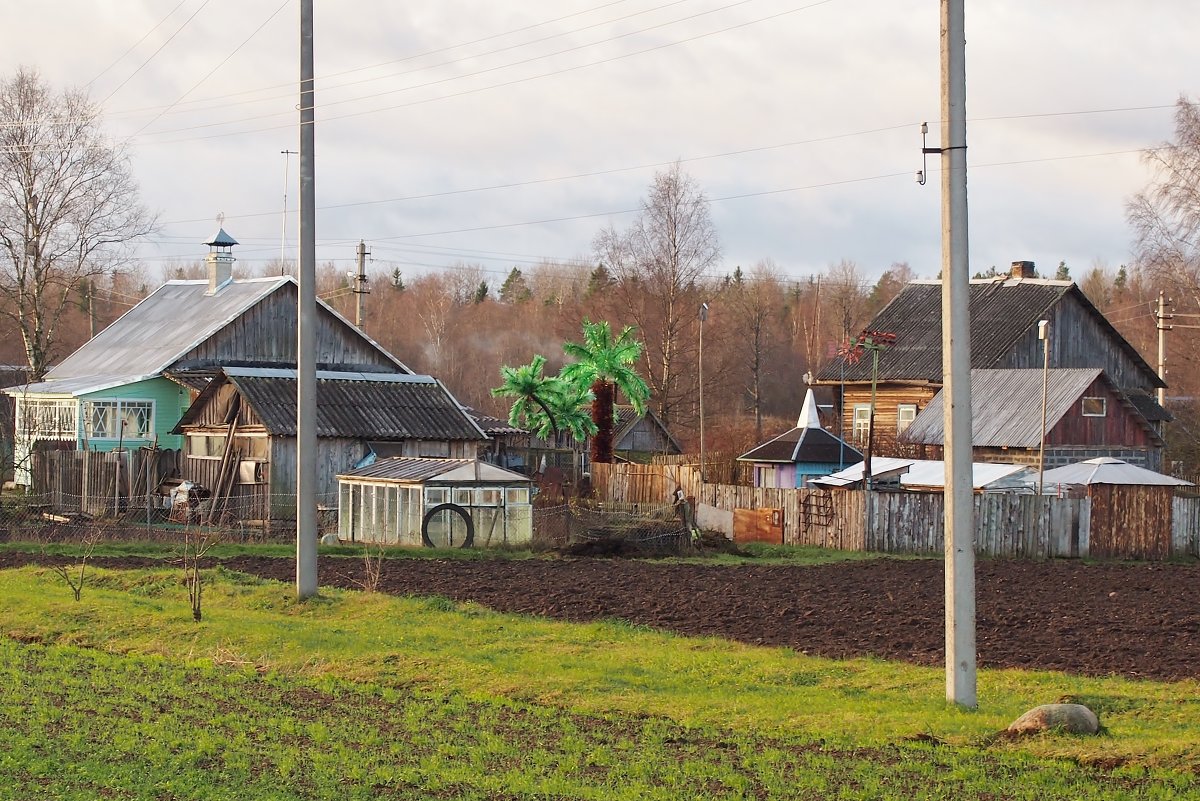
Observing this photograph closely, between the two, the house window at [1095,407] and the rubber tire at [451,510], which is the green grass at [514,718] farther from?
the house window at [1095,407]

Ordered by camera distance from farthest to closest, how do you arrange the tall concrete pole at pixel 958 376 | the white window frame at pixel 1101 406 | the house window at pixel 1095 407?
the house window at pixel 1095 407 → the white window frame at pixel 1101 406 → the tall concrete pole at pixel 958 376

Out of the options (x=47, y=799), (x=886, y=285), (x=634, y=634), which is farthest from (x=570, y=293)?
(x=47, y=799)

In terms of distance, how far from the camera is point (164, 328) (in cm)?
5272

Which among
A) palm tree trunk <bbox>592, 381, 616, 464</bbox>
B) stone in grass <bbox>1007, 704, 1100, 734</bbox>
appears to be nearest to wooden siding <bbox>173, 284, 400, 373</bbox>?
palm tree trunk <bbox>592, 381, 616, 464</bbox>

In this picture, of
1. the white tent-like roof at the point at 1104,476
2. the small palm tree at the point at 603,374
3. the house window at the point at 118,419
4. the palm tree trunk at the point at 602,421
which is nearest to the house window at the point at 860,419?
the small palm tree at the point at 603,374

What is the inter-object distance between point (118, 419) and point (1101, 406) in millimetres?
33250

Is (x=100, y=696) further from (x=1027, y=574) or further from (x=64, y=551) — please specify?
(x=1027, y=574)

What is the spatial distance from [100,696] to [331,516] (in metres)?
24.8

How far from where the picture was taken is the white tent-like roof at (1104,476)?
39.0 m

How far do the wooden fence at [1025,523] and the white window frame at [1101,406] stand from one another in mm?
8725

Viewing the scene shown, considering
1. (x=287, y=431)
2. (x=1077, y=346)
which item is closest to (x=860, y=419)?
(x=1077, y=346)

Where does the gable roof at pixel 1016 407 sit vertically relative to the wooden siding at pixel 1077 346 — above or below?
below

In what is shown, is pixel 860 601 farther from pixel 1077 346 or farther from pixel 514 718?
pixel 1077 346

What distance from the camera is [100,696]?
1352cm
